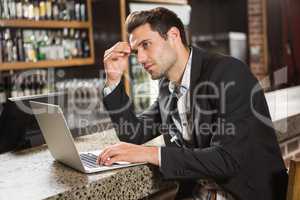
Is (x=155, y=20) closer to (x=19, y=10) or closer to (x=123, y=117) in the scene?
(x=123, y=117)

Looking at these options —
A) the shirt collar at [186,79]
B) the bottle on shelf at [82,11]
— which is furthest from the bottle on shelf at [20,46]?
the shirt collar at [186,79]

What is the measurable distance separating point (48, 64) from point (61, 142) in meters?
2.81

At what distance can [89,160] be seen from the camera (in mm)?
1332

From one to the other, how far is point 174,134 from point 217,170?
0.38m

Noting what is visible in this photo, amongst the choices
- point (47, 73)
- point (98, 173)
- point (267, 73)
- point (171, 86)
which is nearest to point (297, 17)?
point (267, 73)

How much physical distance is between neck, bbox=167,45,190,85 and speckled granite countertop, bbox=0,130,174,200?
45 centimetres

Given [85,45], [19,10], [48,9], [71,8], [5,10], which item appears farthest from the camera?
[85,45]

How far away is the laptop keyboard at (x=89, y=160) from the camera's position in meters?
1.26

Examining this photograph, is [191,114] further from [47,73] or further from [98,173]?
[47,73]

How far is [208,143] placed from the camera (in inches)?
56.2

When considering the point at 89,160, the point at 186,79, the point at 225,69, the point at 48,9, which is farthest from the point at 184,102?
the point at 48,9

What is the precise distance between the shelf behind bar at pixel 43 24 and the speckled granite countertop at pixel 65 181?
8.05 ft

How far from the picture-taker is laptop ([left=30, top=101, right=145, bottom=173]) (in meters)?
1.19

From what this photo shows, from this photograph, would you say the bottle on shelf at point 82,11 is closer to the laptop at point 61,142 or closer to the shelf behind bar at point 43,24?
the shelf behind bar at point 43,24
